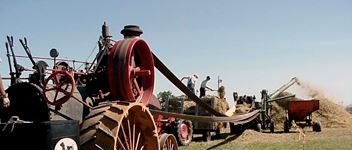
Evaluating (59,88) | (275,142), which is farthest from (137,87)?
(275,142)

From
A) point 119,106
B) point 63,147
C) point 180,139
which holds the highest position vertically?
point 119,106

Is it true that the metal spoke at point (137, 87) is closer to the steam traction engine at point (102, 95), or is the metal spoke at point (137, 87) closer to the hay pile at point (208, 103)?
the steam traction engine at point (102, 95)

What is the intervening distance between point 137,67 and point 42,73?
68.2 inches

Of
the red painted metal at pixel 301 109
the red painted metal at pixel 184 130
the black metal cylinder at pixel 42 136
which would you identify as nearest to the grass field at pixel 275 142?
the red painted metal at pixel 184 130

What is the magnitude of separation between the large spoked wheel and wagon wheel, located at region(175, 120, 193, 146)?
29.7ft

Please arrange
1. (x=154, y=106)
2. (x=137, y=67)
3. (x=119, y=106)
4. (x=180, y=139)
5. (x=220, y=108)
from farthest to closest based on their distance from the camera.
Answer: (x=220, y=108) < (x=180, y=139) < (x=154, y=106) < (x=137, y=67) < (x=119, y=106)

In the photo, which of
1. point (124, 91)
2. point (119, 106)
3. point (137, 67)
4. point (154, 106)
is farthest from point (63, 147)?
point (154, 106)

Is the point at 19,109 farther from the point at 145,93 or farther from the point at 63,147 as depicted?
the point at 145,93

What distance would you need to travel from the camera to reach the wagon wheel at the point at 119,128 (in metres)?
5.18

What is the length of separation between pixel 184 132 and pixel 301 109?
9.16 meters

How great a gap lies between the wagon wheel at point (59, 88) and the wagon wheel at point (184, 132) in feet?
35.2

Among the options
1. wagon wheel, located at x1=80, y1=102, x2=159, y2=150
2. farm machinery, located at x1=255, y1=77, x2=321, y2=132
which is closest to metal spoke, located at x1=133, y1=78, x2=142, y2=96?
wagon wheel, located at x1=80, y1=102, x2=159, y2=150

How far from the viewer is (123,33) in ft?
24.9

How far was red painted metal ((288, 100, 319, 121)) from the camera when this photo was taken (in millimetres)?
24125
